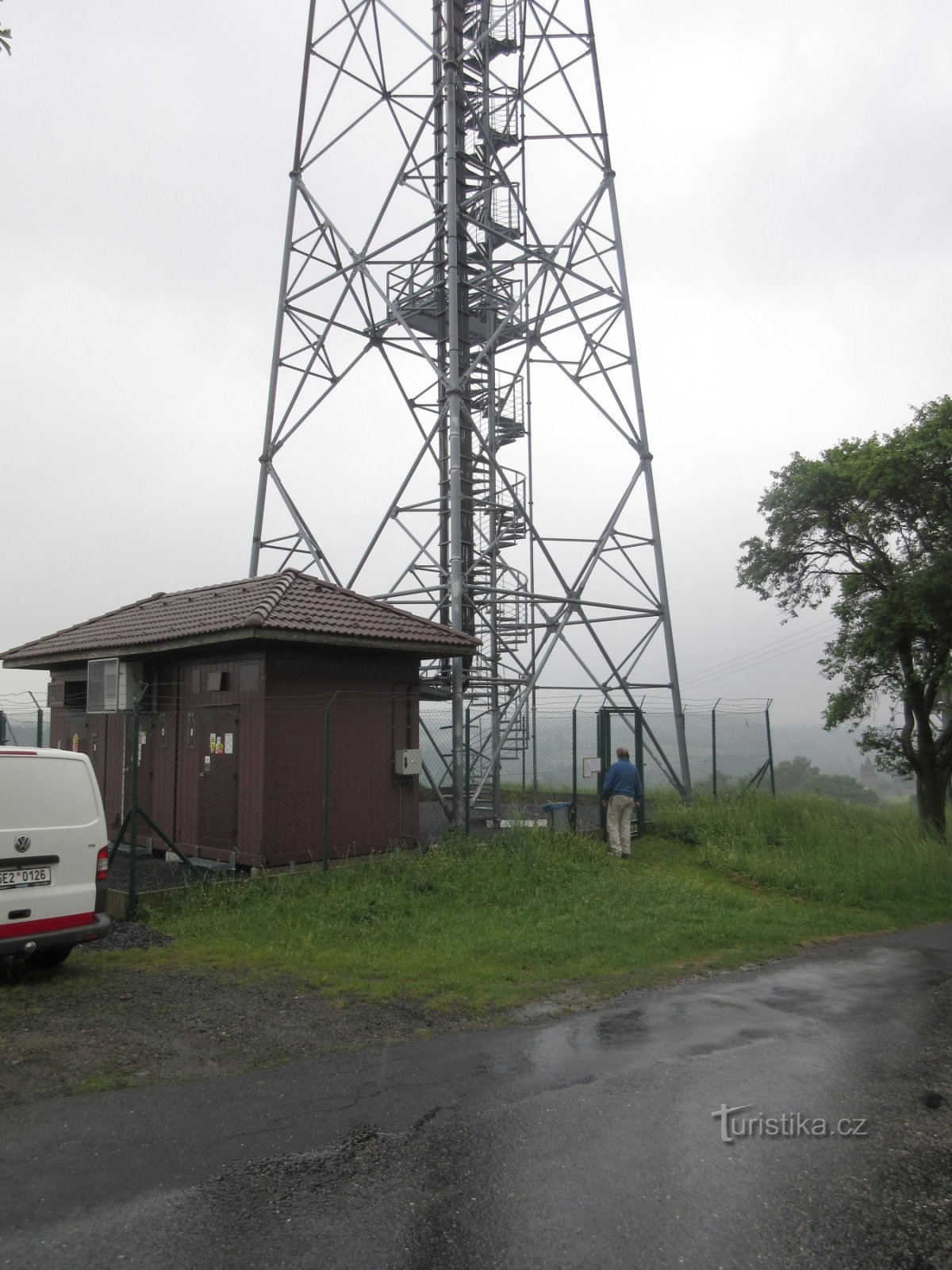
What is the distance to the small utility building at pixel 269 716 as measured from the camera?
11570mm

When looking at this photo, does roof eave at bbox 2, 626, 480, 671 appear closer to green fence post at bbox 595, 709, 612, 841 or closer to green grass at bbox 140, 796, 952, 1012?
green grass at bbox 140, 796, 952, 1012

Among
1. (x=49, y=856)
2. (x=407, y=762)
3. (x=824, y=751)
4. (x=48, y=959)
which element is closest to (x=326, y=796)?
(x=407, y=762)

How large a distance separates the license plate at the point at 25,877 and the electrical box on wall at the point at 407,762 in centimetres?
575

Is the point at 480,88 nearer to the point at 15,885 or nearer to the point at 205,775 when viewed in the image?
the point at 205,775

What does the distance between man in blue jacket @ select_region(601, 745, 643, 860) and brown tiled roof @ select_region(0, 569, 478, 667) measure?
291 cm

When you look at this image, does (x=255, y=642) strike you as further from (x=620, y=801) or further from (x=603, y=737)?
(x=603, y=737)

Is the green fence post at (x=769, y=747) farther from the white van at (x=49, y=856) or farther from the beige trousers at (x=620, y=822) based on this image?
the white van at (x=49, y=856)

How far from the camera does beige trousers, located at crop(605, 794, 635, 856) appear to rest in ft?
46.5

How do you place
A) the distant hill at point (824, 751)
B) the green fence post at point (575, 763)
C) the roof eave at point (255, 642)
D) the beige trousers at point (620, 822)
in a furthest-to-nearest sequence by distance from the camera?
1. the distant hill at point (824, 751)
2. the green fence post at point (575, 763)
3. the beige trousers at point (620, 822)
4. the roof eave at point (255, 642)

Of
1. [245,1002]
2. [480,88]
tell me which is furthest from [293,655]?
[480,88]

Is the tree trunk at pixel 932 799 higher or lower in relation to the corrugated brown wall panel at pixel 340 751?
lower

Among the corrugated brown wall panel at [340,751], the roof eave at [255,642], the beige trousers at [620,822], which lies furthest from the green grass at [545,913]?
the roof eave at [255,642]

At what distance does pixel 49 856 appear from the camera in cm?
752

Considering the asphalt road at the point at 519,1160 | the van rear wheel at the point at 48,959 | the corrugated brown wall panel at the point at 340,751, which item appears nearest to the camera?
the asphalt road at the point at 519,1160
